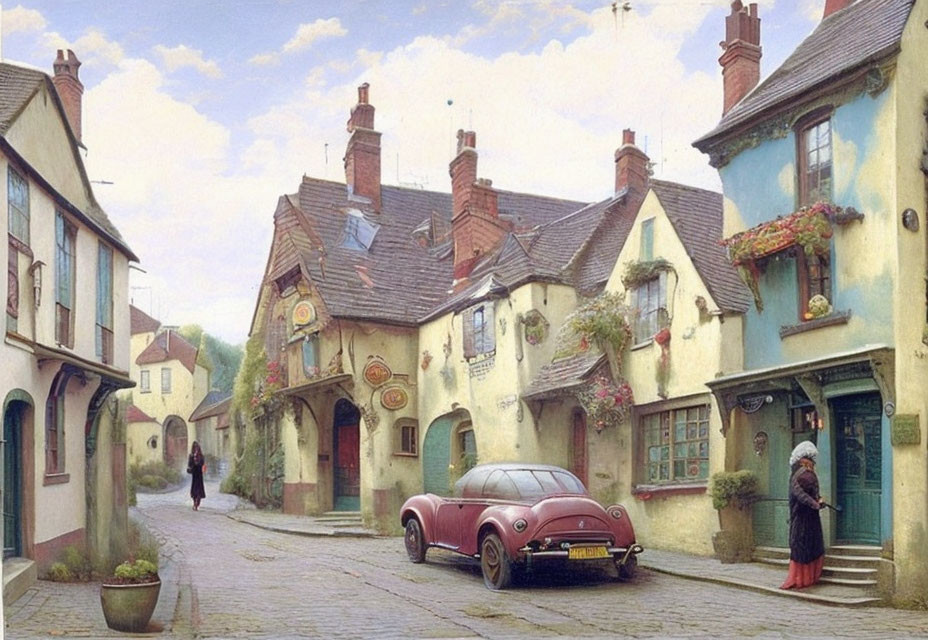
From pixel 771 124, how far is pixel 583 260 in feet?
25.5

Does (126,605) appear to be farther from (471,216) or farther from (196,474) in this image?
(196,474)

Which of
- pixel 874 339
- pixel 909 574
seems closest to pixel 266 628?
pixel 909 574

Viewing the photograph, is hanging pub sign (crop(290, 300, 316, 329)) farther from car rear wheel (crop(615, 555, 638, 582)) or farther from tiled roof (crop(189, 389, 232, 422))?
tiled roof (crop(189, 389, 232, 422))

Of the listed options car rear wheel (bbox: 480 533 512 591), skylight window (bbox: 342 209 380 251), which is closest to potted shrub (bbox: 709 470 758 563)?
car rear wheel (bbox: 480 533 512 591)

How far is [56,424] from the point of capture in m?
15.1

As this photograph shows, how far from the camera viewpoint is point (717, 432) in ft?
54.9

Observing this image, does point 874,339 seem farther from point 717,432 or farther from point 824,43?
point 824,43

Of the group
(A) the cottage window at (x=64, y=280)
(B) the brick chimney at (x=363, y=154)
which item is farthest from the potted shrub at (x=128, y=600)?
(B) the brick chimney at (x=363, y=154)

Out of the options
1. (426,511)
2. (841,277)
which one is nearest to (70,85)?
(426,511)

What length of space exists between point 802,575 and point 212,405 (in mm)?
45311

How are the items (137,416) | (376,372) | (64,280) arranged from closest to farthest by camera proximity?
(64,280) → (376,372) → (137,416)

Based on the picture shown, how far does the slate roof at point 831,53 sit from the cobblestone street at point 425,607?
267 inches

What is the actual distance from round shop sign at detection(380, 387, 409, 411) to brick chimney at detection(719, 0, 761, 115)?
11.3 m

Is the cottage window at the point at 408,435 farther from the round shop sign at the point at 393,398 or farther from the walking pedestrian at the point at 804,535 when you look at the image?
the walking pedestrian at the point at 804,535
